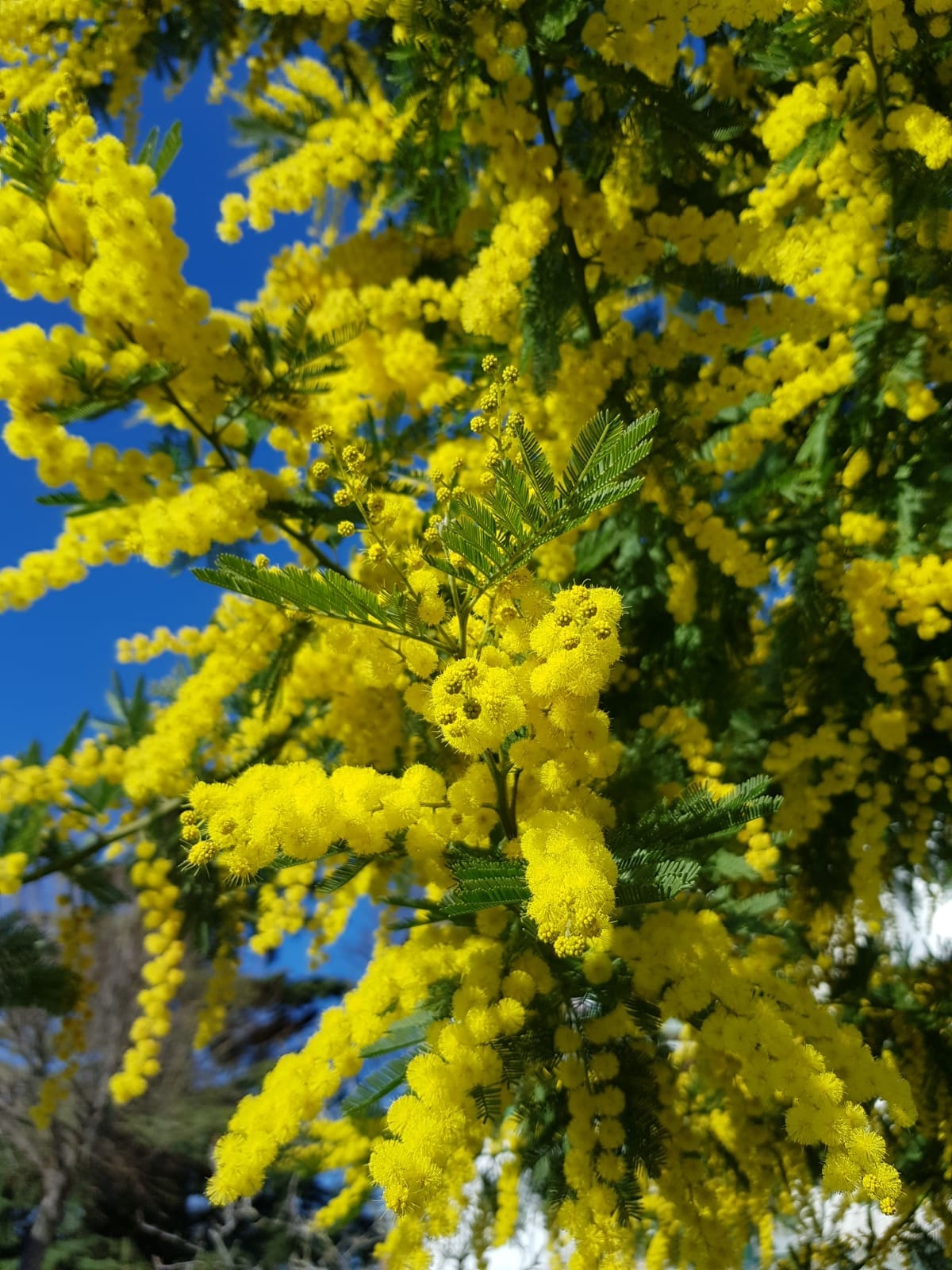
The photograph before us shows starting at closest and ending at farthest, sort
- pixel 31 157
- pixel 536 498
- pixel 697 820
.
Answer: pixel 536 498 → pixel 697 820 → pixel 31 157

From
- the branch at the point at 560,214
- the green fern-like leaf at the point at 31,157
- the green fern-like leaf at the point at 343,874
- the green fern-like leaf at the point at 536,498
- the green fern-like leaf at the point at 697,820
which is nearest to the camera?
the green fern-like leaf at the point at 536,498

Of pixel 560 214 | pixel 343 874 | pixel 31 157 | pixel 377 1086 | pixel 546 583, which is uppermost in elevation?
pixel 560 214

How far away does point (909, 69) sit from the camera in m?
2.13

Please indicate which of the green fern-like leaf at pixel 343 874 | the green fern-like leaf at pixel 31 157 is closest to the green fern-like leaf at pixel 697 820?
the green fern-like leaf at pixel 343 874

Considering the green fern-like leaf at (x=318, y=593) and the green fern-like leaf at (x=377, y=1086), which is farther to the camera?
the green fern-like leaf at (x=377, y=1086)

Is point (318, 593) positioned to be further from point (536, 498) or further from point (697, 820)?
point (697, 820)

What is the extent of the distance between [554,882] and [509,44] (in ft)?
7.36

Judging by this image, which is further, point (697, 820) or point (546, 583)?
point (546, 583)

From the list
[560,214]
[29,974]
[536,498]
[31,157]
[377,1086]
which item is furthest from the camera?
[29,974]

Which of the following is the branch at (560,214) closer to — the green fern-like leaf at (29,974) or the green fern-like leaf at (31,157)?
the green fern-like leaf at (31,157)

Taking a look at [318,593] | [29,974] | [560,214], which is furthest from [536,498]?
[29,974]

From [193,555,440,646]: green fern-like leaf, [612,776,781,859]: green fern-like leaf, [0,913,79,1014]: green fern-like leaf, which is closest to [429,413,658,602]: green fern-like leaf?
[193,555,440,646]: green fern-like leaf

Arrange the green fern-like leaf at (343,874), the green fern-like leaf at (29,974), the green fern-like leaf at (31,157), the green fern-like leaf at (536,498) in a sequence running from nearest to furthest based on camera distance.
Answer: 1. the green fern-like leaf at (536,498)
2. the green fern-like leaf at (343,874)
3. the green fern-like leaf at (31,157)
4. the green fern-like leaf at (29,974)

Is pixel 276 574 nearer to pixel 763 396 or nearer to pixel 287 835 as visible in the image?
pixel 287 835
